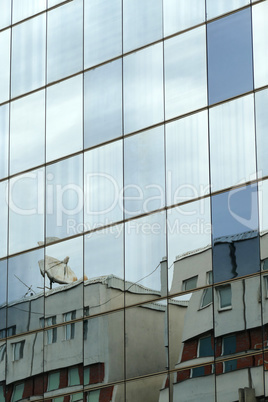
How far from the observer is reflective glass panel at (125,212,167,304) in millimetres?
32281

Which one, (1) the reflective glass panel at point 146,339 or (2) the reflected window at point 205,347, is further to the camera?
(1) the reflective glass panel at point 146,339

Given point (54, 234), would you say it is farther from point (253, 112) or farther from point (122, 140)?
point (253, 112)

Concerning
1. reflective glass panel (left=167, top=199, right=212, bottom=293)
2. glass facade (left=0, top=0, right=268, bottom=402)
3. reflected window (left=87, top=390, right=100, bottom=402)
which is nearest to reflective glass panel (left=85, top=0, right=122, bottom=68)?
glass facade (left=0, top=0, right=268, bottom=402)

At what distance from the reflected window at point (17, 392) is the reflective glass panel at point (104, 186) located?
18.8 feet

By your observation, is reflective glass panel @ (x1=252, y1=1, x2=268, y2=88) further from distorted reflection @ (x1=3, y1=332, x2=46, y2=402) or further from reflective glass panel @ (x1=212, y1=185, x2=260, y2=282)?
distorted reflection @ (x1=3, y1=332, x2=46, y2=402)

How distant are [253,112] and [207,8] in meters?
4.35

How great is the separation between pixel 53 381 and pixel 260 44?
12.5m

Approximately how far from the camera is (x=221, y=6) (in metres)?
33.4

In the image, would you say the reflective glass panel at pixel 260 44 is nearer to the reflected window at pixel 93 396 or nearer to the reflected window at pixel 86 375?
the reflected window at pixel 86 375

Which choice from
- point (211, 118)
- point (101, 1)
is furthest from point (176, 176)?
point (101, 1)

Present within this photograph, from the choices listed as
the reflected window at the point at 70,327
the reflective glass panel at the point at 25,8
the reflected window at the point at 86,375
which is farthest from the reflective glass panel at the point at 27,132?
the reflected window at the point at 86,375

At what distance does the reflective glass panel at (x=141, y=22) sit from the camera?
115 ft

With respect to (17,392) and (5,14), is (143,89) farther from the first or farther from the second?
(17,392)

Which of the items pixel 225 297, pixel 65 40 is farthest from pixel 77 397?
pixel 65 40
